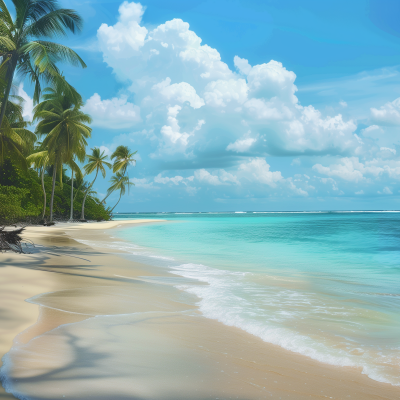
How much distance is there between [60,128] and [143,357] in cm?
2566

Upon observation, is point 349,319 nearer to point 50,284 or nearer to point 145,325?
point 145,325

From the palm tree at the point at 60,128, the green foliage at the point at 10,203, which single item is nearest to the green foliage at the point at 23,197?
the green foliage at the point at 10,203

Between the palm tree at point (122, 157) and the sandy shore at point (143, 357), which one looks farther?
the palm tree at point (122, 157)

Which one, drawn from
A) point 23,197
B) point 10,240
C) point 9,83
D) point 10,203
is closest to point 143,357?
point 10,240

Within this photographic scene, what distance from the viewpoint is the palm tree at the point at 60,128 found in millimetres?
24922

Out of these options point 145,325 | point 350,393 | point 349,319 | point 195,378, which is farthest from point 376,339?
point 145,325

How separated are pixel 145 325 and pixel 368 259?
11.2 meters

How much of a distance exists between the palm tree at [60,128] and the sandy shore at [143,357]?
22.5 metres

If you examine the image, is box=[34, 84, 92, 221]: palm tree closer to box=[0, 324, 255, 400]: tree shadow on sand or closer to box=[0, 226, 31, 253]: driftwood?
box=[0, 226, 31, 253]: driftwood

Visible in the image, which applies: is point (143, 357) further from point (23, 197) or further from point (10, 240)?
point (23, 197)

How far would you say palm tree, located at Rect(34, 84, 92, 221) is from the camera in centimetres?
2492

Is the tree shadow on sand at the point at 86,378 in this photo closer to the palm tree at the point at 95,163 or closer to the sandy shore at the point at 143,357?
the sandy shore at the point at 143,357

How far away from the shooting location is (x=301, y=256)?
12508mm

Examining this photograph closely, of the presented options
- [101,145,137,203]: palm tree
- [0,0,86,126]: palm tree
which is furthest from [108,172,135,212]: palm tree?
[0,0,86,126]: palm tree
